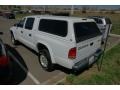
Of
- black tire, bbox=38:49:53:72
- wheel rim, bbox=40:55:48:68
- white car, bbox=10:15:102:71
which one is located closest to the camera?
white car, bbox=10:15:102:71

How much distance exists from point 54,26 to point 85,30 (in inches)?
40.7

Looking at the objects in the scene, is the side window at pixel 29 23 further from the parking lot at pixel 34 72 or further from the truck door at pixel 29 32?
the parking lot at pixel 34 72

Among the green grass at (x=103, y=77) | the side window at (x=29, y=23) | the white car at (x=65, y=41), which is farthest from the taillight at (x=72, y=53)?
the side window at (x=29, y=23)

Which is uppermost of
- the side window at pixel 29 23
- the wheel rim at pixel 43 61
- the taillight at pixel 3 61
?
the side window at pixel 29 23

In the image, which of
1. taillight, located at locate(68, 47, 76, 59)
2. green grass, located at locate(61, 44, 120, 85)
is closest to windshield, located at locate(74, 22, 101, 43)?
taillight, located at locate(68, 47, 76, 59)

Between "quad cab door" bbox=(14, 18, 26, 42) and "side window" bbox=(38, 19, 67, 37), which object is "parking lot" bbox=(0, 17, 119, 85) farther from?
"side window" bbox=(38, 19, 67, 37)

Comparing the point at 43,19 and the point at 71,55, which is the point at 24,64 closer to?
the point at 43,19

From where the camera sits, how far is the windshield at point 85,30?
A: 5.41 meters

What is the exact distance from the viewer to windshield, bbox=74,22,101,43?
5.41m

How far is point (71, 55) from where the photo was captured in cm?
517

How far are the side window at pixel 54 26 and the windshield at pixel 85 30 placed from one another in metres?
0.37

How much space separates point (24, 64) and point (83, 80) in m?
2.45

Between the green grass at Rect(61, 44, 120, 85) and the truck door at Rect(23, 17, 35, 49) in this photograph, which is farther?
the truck door at Rect(23, 17, 35, 49)

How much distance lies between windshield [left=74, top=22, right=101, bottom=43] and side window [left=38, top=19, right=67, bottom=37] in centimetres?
37
